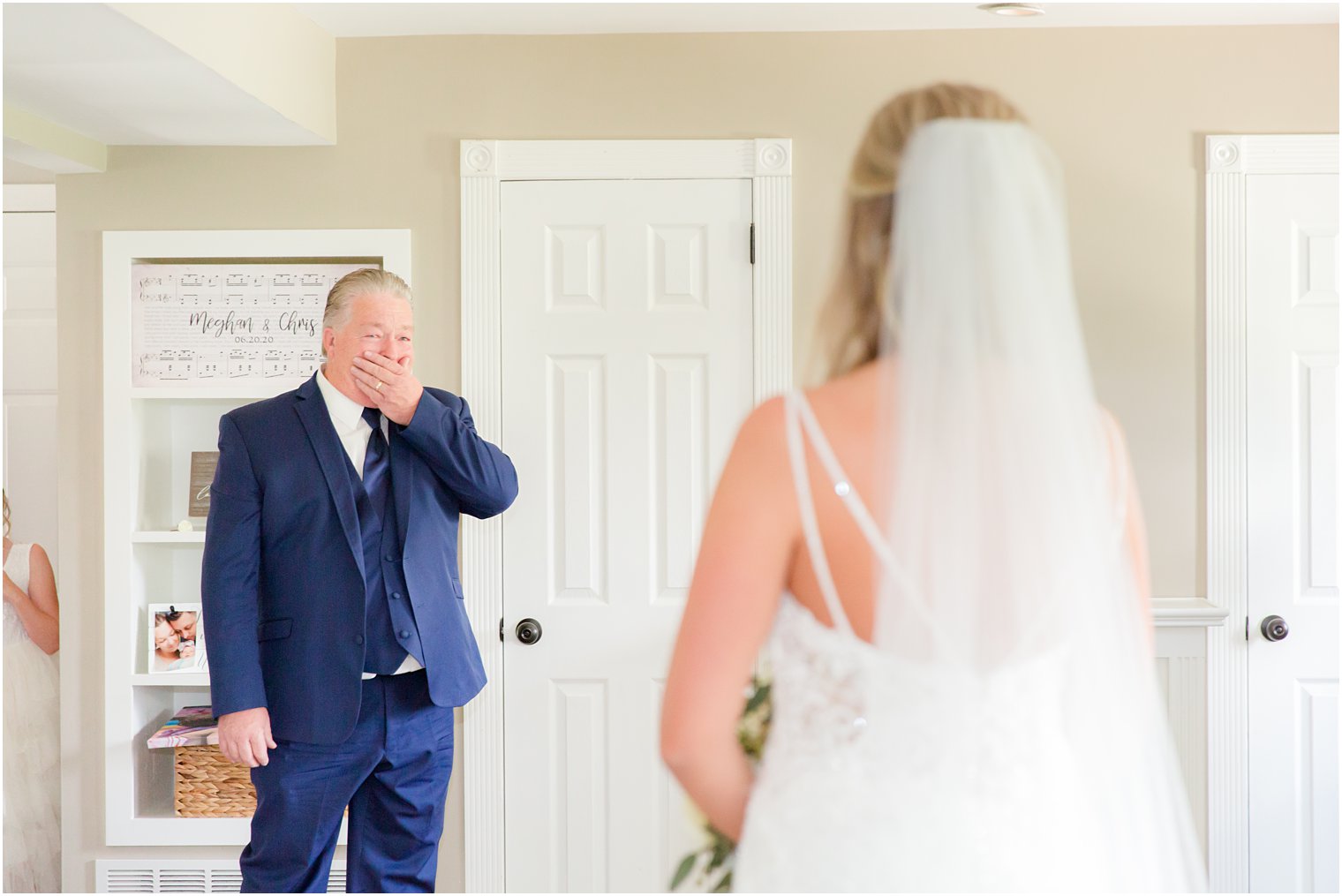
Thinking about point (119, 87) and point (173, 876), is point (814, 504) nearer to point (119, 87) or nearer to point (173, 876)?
point (119, 87)

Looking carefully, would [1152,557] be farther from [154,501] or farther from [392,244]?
[154,501]

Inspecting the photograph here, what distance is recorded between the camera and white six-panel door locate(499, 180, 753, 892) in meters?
2.70

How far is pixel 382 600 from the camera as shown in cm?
216

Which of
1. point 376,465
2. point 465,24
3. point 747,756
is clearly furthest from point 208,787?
point 465,24

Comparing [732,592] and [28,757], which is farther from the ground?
[732,592]

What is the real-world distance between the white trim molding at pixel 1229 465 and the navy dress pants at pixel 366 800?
73.1 inches

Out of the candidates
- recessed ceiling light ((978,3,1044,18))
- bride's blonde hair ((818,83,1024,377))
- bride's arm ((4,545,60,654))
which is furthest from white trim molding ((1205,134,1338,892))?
bride's arm ((4,545,60,654))

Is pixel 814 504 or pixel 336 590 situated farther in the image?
pixel 336 590

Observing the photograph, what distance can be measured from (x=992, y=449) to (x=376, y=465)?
4.53 ft

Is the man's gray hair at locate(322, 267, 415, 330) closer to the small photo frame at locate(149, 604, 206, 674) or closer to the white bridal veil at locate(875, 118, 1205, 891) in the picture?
the small photo frame at locate(149, 604, 206, 674)

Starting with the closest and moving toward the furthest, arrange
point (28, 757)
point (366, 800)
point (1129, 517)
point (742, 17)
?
point (1129, 517) → point (366, 800) → point (742, 17) → point (28, 757)

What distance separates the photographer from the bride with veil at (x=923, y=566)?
3.80 ft

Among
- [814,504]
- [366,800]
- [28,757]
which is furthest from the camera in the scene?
[28,757]

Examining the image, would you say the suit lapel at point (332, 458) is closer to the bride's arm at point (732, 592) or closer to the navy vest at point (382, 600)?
the navy vest at point (382, 600)
